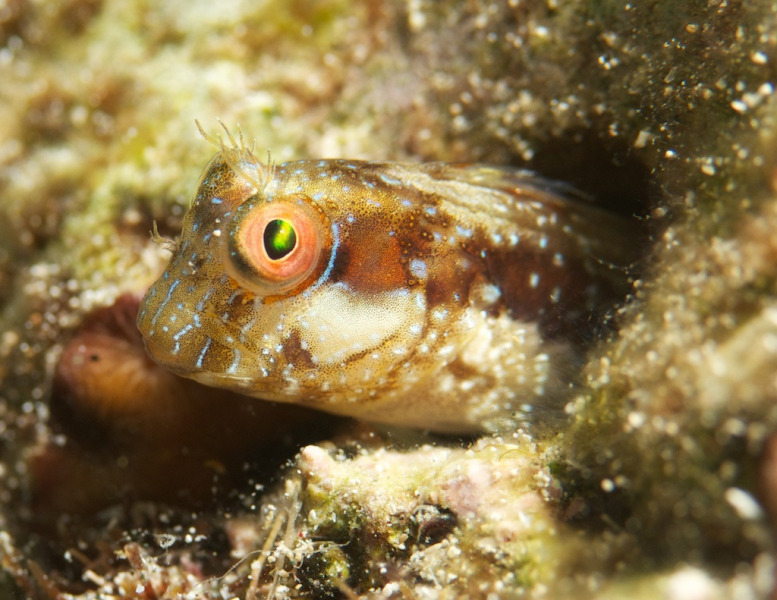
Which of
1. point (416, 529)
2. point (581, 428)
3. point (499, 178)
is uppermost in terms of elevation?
point (499, 178)

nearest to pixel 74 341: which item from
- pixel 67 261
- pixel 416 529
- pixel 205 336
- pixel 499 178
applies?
pixel 67 261

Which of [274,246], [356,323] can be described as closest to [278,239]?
[274,246]

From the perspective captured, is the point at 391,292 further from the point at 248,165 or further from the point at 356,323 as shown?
the point at 248,165

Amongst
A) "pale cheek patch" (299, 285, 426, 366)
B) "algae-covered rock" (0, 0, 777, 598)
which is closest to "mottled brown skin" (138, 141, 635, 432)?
"pale cheek patch" (299, 285, 426, 366)

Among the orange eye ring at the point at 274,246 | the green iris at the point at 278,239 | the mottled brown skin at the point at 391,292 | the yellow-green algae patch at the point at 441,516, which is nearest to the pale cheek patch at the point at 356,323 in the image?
the mottled brown skin at the point at 391,292

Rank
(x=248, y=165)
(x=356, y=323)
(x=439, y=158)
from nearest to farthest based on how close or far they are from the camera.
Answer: (x=248, y=165) < (x=356, y=323) < (x=439, y=158)

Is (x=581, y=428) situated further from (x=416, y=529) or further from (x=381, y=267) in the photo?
(x=381, y=267)

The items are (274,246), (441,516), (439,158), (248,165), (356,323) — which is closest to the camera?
(441,516)
